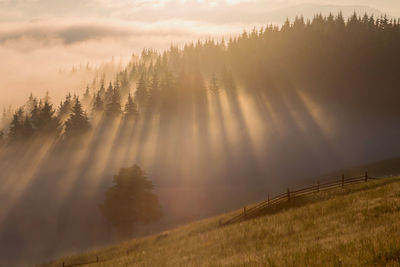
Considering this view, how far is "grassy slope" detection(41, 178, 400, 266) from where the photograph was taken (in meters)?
10.9

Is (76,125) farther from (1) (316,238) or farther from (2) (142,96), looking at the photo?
(1) (316,238)

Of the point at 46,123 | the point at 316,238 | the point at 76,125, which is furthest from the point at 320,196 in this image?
the point at 46,123

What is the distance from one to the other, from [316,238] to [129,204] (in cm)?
4121

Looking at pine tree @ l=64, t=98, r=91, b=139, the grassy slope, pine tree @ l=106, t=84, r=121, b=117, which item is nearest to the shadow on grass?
the grassy slope

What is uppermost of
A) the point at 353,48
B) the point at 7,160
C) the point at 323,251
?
the point at 323,251

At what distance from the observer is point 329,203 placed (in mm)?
28234

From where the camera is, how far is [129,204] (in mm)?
56719

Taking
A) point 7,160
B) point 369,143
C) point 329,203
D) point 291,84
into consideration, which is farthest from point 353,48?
point 329,203

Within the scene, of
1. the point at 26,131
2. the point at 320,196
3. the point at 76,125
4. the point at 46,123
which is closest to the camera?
the point at 320,196

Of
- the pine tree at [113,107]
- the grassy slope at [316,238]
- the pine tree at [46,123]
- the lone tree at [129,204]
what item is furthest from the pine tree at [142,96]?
the grassy slope at [316,238]

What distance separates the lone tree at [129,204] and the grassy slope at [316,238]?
20853 mm

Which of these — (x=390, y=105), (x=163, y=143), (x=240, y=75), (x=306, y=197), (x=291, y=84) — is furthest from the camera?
(x=240, y=75)

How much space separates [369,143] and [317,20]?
108 metres

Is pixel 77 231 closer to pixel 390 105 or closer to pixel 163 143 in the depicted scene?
pixel 163 143
